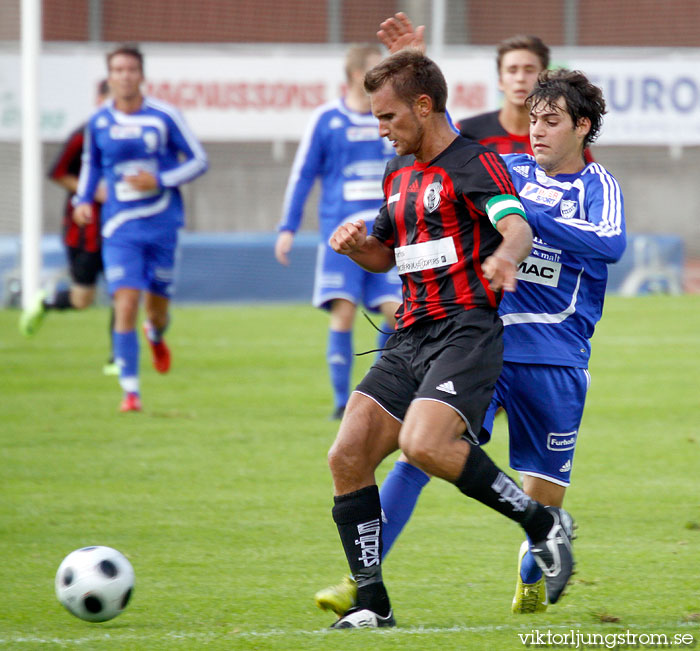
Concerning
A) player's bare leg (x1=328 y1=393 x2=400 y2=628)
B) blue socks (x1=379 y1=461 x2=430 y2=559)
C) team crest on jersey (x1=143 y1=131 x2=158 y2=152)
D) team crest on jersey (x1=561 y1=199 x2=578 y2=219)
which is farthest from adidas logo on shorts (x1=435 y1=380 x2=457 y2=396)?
team crest on jersey (x1=143 y1=131 x2=158 y2=152)

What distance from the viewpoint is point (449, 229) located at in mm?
3838

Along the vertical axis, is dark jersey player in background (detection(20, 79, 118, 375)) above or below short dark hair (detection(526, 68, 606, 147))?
below

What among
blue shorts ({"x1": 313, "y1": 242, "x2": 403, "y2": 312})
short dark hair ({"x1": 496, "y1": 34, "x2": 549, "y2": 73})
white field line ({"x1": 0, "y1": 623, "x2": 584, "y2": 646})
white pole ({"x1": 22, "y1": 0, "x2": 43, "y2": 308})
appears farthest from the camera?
white pole ({"x1": 22, "y1": 0, "x2": 43, "y2": 308})

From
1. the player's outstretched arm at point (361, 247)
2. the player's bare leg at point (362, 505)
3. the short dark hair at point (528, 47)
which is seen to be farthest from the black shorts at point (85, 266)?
the player's bare leg at point (362, 505)

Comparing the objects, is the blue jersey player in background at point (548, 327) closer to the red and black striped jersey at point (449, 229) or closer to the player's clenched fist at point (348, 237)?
the red and black striped jersey at point (449, 229)

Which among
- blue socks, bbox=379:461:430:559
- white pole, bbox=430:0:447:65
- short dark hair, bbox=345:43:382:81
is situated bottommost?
blue socks, bbox=379:461:430:559

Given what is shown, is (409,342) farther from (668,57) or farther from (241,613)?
(668,57)

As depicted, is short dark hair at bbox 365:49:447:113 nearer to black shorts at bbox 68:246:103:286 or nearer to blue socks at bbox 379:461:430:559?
blue socks at bbox 379:461:430:559

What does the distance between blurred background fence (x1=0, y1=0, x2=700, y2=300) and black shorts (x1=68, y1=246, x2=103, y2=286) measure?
16.2 feet

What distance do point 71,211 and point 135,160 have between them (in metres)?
2.33

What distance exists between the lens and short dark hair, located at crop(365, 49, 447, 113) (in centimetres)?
Result: 381

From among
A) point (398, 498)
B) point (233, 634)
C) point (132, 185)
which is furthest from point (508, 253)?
point (132, 185)

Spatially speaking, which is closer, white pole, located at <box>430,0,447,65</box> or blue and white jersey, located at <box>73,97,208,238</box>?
blue and white jersey, located at <box>73,97,208,238</box>

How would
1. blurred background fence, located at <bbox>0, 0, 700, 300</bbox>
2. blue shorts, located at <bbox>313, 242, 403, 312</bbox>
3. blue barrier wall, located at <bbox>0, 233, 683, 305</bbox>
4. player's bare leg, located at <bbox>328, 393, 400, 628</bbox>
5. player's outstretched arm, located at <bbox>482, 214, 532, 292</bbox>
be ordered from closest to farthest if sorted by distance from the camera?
player's outstretched arm, located at <bbox>482, 214, 532, 292</bbox>, player's bare leg, located at <bbox>328, 393, 400, 628</bbox>, blue shorts, located at <bbox>313, 242, 403, 312</bbox>, blue barrier wall, located at <bbox>0, 233, 683, 305</bbox>, blurred background fence, located at <bbox>0, 0, 700, 300</bbox>
